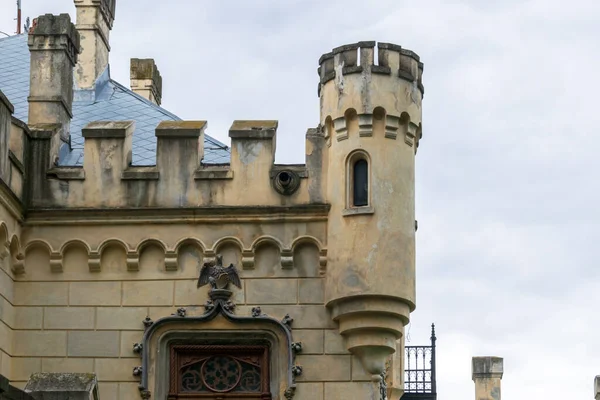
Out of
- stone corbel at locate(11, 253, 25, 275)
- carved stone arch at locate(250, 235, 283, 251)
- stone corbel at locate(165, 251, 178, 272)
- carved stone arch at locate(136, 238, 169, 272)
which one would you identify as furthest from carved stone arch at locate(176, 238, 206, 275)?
stone corbel at locate(11, 253, 25, 275)

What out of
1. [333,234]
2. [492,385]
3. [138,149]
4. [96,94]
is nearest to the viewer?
[333,234]

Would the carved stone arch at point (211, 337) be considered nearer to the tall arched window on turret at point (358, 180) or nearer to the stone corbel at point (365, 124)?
the tall arched window on turret at point (358, 180)

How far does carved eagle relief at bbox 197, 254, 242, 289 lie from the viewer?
22.1 meters

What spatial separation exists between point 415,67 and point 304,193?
2301mm

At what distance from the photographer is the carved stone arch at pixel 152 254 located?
2233 cm

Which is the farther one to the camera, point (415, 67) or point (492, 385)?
point (492, 385)

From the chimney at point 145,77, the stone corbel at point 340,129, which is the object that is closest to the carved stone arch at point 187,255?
the stone corbel at point 340,129

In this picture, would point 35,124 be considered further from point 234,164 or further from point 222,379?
point 222,379

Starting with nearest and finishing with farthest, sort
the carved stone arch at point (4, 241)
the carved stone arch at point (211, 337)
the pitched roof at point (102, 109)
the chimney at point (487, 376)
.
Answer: the carved stone arch at point (4, 241) < the carved stone arch at point (211, 337) < the pitched roof at point (102, 109) < the chimney at point (487, 376)

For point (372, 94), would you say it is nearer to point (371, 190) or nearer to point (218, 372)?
point (371, 190)

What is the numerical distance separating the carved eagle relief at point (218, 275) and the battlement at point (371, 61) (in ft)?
9.57

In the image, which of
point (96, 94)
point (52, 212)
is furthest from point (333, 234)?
point (96, 94)

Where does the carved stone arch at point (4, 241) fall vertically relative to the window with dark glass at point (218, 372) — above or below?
above

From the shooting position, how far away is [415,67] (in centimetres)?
2267
